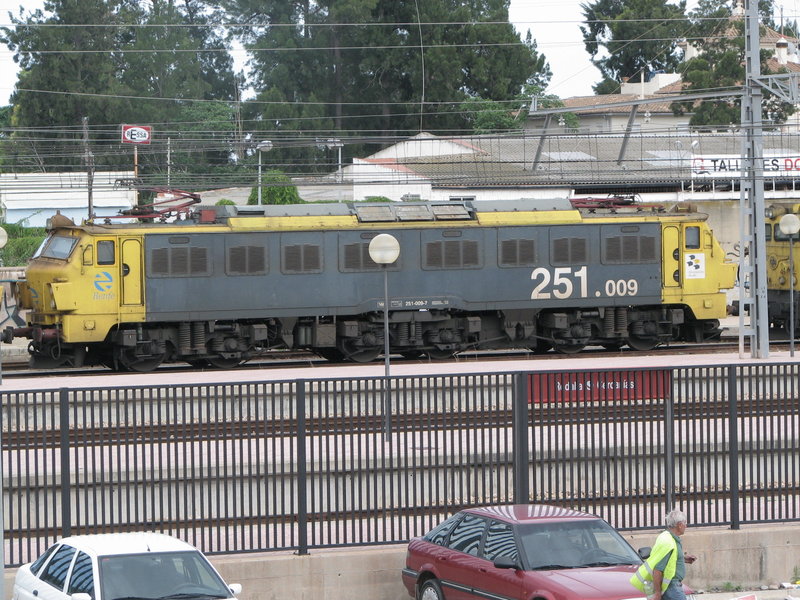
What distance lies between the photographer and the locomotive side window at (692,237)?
30469 millimetres

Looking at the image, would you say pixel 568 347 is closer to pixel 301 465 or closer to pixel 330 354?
pixel 330 354

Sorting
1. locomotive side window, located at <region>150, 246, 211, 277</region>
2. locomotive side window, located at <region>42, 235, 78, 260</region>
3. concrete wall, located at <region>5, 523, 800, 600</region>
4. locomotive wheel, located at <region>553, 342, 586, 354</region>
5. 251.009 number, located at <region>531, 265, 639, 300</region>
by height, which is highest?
locomotive side window, located at <region>42, 235, 78, 260</region>

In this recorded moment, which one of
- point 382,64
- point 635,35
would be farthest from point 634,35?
point 382,64

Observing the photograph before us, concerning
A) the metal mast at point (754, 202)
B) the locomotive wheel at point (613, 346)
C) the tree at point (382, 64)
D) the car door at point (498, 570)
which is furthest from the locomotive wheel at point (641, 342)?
the tree at point (382, 64)

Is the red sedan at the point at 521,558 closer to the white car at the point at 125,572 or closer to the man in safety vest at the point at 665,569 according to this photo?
the man in safety vest at the point at 665,569

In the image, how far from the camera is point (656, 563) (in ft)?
34.2

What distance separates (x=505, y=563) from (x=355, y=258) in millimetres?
17361

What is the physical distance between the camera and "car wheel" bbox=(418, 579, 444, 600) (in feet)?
39.5

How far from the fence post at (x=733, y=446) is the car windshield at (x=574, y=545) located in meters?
2.80

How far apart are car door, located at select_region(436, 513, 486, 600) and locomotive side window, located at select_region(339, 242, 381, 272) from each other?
1620 centimetres

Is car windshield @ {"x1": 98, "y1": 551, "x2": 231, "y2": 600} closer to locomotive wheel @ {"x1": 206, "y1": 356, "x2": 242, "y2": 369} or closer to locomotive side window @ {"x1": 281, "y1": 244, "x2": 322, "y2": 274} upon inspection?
locomotive side window @ {"x1": 281, "y1": 244, "x2": 322, "y2": 274}

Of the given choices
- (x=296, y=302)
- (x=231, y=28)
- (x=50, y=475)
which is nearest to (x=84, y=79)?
(x=231, y=28)

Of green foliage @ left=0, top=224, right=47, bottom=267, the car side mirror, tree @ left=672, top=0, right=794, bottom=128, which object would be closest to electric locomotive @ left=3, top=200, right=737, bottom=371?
the car side mirror

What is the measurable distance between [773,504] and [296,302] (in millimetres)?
15423
